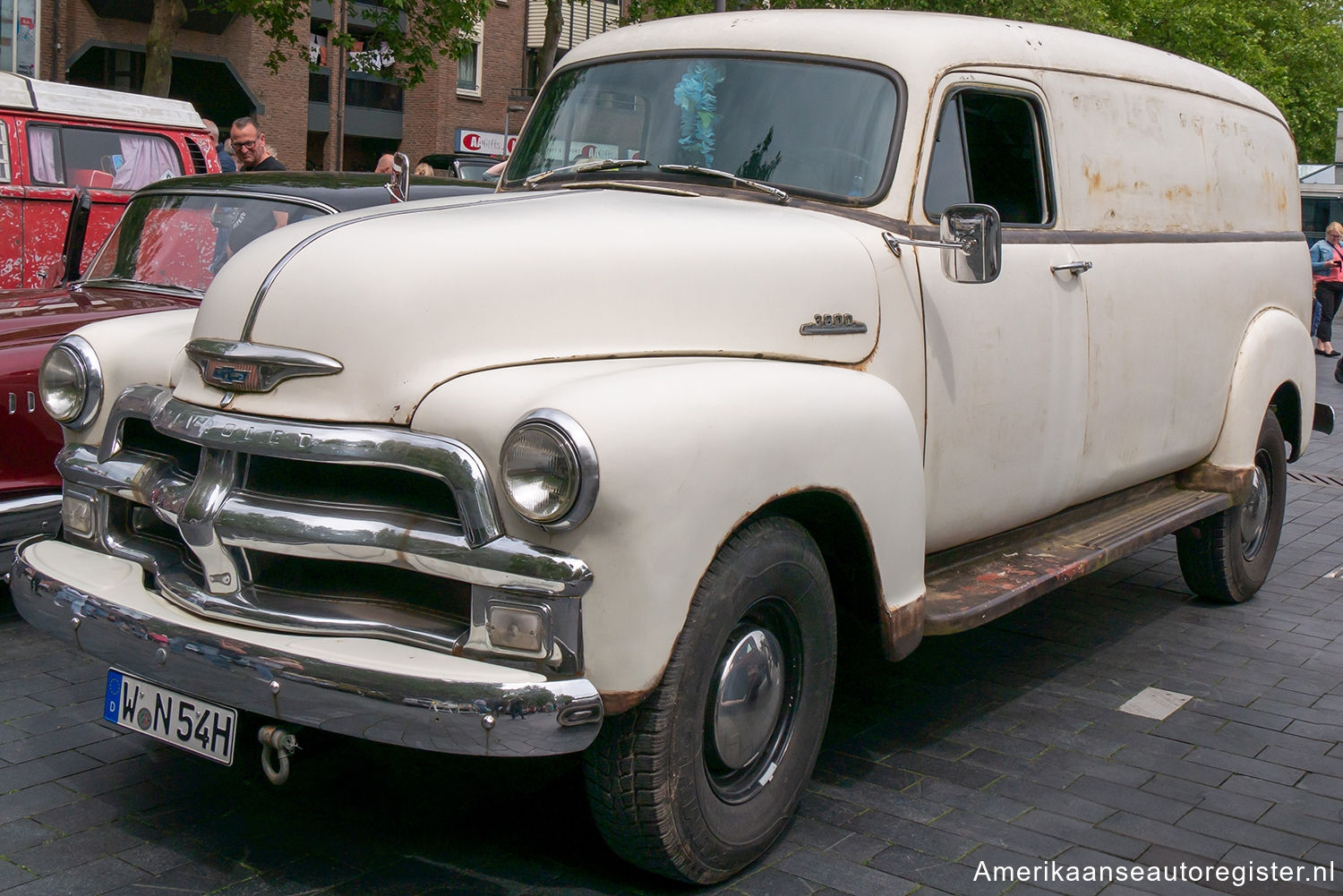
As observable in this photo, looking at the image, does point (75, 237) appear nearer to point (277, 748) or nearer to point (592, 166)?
point (592, 166)

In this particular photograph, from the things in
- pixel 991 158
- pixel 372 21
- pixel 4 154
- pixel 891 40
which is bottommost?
pixel 4 154

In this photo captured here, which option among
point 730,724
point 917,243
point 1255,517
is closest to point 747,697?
point 730,724

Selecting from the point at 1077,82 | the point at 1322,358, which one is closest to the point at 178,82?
the point at 1322,358

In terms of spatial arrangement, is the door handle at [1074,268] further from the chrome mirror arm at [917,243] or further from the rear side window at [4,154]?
the rear side window at [4,154]

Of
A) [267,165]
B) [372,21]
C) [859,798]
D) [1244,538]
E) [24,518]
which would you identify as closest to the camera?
[859,798]

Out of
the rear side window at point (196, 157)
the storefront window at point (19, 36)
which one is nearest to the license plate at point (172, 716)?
the rear side window at point (196, 157)

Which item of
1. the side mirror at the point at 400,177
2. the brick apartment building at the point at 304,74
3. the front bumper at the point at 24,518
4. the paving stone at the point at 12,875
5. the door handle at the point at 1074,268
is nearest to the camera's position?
the paving stone at the point at 12,875

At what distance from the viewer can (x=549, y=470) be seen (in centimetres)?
273

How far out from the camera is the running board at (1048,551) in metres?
3.96

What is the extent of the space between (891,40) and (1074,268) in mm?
998

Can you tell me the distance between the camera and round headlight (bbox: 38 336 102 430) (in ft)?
11.9

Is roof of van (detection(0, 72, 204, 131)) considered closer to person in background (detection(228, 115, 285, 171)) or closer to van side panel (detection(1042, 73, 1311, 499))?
person in background (detection(228, 115, 285, 171))

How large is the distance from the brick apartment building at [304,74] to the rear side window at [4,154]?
11934mm

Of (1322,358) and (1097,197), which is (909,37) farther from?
(1322,358)
